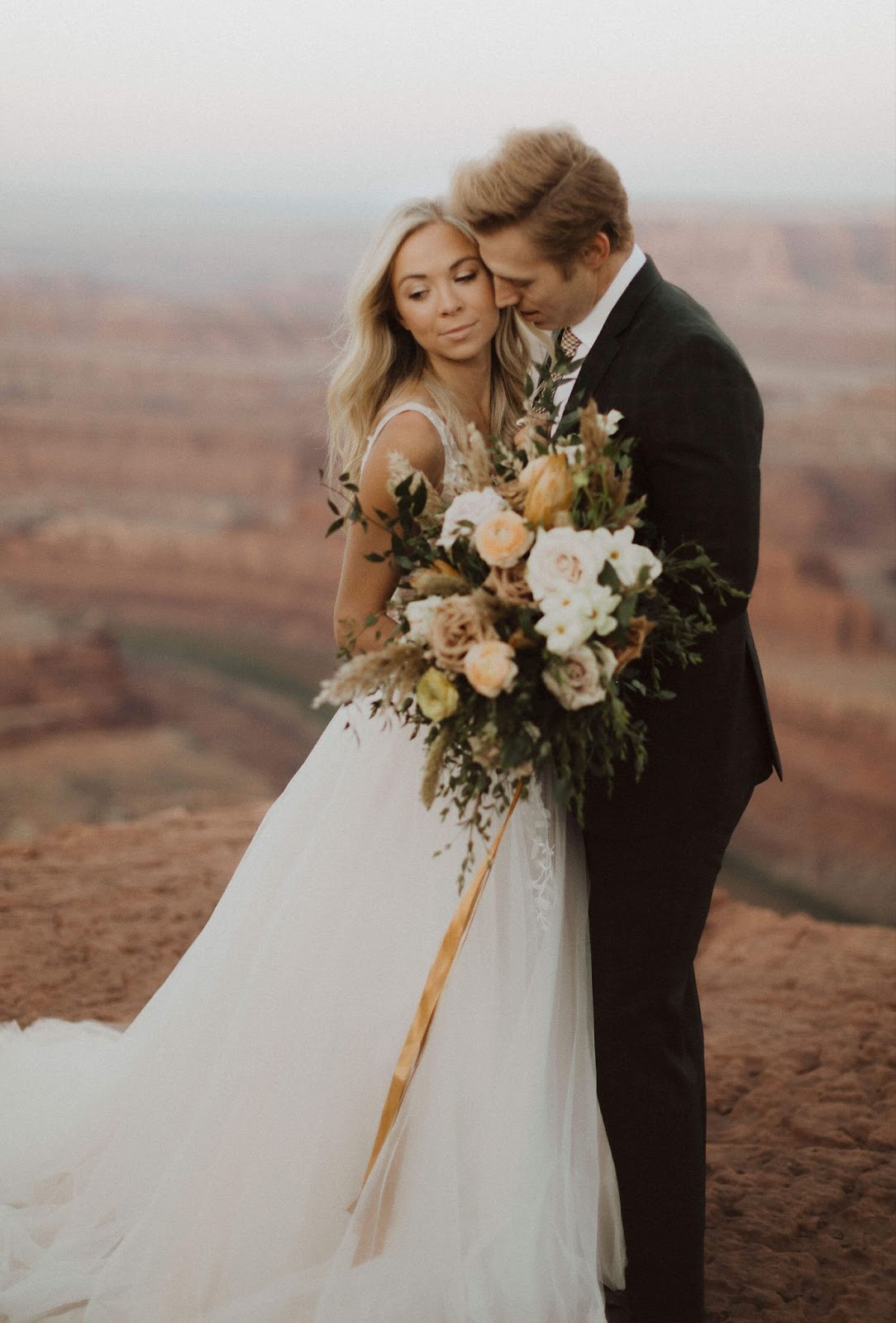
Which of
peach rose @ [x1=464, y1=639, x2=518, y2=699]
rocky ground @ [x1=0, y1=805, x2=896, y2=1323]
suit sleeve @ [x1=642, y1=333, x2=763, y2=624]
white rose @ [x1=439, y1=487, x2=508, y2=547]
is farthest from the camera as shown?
rocky ground @ [x1=0, y1=805, x2=896, y2=1323]

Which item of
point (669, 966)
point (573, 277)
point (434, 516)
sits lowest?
point (669, 966)

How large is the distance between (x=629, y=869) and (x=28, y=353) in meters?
32.1

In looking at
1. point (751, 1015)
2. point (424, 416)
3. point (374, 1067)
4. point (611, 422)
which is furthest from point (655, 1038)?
point (751, 1015)

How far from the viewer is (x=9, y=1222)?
2.36 metres

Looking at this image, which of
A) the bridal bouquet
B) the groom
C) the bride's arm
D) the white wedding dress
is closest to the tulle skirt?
the white wedding dress

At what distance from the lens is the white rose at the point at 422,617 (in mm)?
1640

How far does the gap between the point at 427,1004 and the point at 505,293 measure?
1.27 metres

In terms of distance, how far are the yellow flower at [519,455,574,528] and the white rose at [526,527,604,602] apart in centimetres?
6

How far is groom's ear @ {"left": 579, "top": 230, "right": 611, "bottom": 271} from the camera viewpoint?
1.99m

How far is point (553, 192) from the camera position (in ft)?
6.36

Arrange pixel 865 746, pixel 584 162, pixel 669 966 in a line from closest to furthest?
pixel 584 162 < pixel 669 966 < pixel 865 746

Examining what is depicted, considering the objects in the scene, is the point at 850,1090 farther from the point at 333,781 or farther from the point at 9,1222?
the point at 9,1222

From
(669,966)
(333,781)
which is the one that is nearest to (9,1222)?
(333,781)

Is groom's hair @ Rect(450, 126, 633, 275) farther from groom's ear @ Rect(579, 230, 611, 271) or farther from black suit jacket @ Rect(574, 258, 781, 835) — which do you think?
black suit jacket @ Rect(574, 258, 781, 835)
